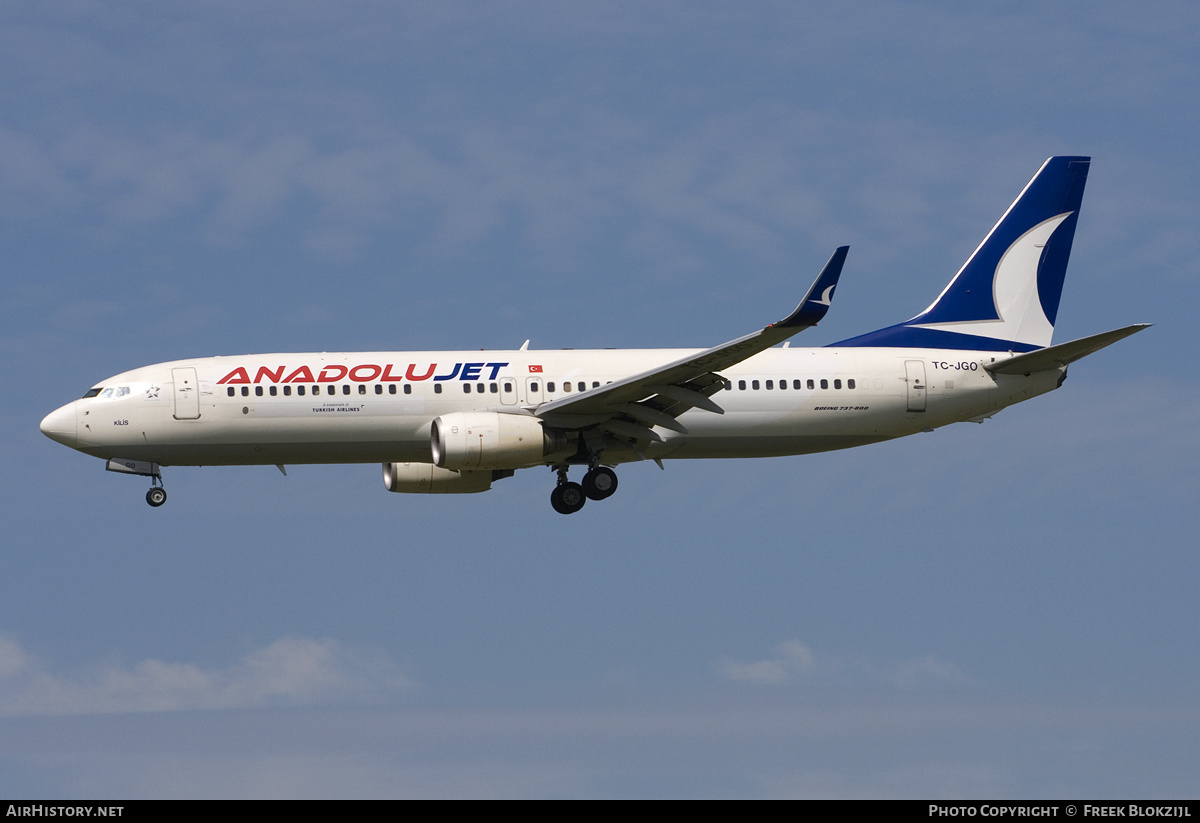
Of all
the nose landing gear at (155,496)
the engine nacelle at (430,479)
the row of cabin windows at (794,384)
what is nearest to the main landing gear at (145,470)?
the nose landing gear at (155,496)

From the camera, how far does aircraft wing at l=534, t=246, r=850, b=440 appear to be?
117ft

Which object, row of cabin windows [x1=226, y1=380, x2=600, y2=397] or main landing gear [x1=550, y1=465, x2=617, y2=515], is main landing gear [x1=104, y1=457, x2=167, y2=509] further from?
main landing gear [x1=550, y1=465, x2=617, y2=515]

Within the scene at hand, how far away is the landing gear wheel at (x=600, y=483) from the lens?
3966 cm

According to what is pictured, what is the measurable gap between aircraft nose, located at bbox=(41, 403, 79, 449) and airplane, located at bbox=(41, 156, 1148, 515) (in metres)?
0.04

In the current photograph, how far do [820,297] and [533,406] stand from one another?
9027mm

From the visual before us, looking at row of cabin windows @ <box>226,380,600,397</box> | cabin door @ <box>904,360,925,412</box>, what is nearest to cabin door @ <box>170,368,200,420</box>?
row of cabin windows @ <box>226,380,600,397</box>

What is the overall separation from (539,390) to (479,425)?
2884mm

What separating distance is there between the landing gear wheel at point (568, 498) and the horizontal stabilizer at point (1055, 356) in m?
11.4

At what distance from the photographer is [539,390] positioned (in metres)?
39.6

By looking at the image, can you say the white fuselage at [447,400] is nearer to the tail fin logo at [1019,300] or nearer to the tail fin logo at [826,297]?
the tail fin logo at [1019,300]

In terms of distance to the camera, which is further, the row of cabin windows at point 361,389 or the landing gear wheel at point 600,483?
the landing gear wheel at point 600,483
